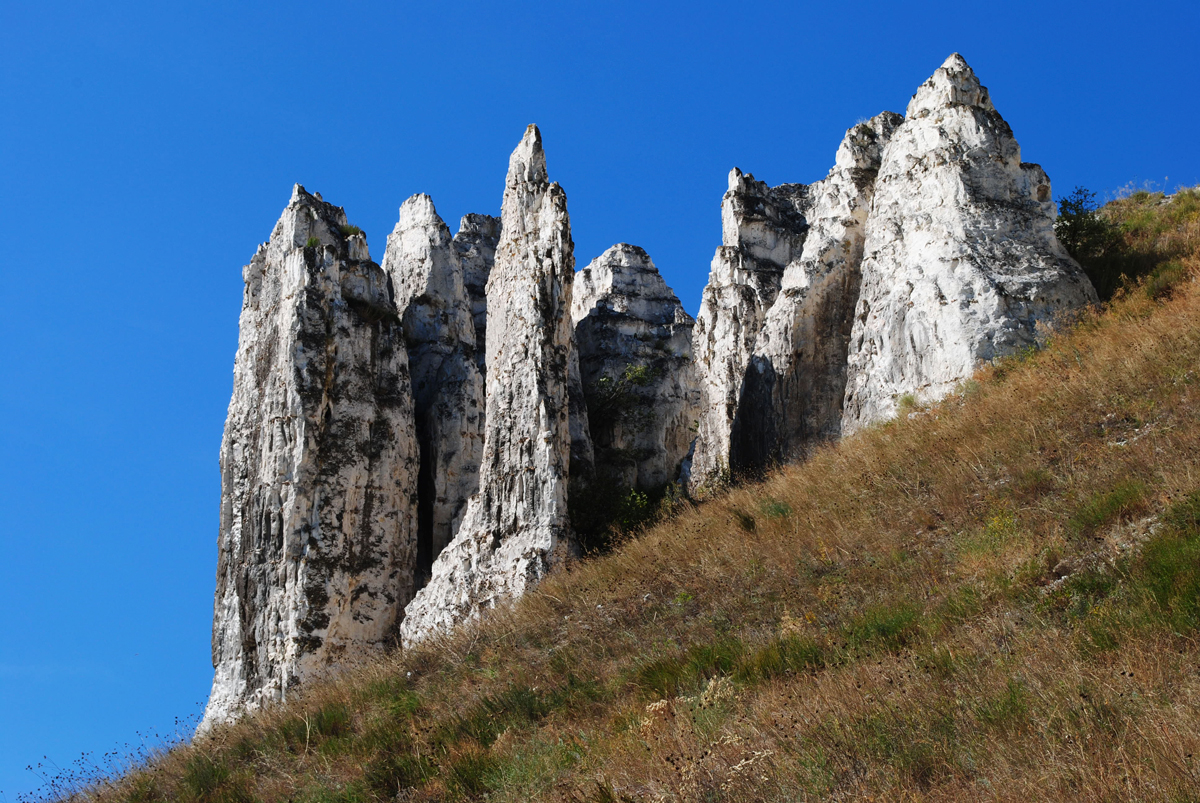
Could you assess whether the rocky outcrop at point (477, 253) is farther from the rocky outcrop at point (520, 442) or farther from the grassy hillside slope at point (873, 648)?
the grassy hillside slope at point (873, 648)

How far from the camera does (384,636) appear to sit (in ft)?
64.7

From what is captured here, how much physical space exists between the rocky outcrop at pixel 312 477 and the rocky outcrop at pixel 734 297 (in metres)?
7.29

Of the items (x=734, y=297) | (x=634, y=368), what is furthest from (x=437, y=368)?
(x=734, y=297)

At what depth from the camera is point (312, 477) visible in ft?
65.3

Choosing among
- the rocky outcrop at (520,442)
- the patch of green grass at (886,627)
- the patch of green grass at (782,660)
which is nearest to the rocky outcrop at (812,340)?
the rocky outcrop at (520,442)

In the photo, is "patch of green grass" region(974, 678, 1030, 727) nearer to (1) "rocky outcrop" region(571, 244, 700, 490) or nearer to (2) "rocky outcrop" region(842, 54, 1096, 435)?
(2) "rocky outcrop" region(842, 54, 1096, 435)

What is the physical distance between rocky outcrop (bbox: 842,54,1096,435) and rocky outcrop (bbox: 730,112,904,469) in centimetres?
172

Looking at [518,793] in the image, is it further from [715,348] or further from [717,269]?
[717,269]

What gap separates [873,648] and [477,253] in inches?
988

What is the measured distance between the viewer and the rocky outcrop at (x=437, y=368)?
867 inches

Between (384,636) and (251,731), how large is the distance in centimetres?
895

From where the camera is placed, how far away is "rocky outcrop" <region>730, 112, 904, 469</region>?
65.0 ft

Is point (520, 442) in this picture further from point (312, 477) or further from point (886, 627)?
point (886, 627)

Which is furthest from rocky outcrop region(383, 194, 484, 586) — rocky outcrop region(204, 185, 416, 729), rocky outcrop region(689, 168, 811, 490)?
rocky outcrop region(689, 168, 811, 490)
